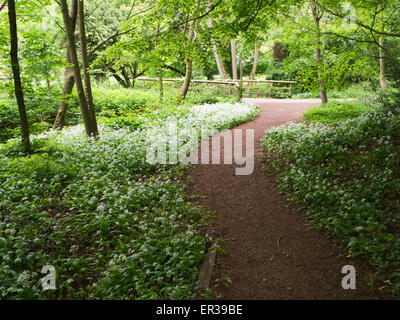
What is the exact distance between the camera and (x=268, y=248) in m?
4.68

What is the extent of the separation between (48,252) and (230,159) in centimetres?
564

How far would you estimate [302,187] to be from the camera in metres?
6.27

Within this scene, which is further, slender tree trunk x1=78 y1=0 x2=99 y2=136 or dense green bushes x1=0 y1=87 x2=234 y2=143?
slender tree trunk x1=78 y1=0 x2=99 y2=136

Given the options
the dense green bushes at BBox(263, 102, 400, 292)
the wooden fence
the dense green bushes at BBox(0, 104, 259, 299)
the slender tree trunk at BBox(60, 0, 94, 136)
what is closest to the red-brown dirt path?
the dense green bushes at BBox(263, 102, 400, 292)

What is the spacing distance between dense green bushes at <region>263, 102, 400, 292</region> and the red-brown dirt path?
0.29 metres

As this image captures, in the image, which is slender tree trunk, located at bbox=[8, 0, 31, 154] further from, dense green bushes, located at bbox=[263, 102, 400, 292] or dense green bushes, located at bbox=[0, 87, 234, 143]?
dense green bushes, located at bbox=[263, 102, 400, 292]

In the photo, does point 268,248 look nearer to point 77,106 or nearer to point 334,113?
point 334,113

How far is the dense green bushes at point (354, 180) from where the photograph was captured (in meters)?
4.27

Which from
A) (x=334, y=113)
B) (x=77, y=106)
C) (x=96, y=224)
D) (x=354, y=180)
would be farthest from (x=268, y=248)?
(x=77, y=106)

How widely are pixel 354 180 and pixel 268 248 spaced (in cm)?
272

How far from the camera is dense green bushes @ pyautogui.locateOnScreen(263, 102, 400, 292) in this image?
4273 millimetres

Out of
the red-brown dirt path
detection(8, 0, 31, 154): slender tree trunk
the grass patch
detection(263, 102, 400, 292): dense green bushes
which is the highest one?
detection(8, 0, 31, 154): slender tree trunk

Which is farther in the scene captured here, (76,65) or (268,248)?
(76,65)
